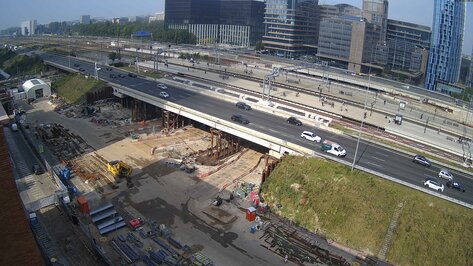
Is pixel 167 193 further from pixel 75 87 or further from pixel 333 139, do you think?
pixel 75 87

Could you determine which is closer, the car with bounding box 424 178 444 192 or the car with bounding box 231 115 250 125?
the car with bounding box 424 178 444 192

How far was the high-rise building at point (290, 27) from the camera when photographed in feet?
571

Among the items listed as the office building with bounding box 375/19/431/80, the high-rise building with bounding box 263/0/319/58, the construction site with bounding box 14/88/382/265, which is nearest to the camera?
the construction site with bounding box 14/88/382/265

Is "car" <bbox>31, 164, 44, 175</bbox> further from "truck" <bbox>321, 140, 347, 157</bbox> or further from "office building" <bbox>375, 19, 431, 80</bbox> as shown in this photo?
"office building" <bbox>375, 19, 431, 80</bbox>

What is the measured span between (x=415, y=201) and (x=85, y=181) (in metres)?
40.3

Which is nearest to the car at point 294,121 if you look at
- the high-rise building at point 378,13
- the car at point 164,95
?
the car at point 164,95

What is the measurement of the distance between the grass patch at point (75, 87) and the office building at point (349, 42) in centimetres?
9813

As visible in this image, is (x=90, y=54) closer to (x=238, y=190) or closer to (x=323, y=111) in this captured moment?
(x=323, y=111)

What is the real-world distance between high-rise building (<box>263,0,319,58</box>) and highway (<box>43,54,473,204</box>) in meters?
112

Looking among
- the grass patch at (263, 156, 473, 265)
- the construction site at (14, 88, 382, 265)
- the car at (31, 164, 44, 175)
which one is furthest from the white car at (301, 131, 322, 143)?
the car at (31, 164, 44, 175)

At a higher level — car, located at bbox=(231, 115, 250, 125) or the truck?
car, located at bbox=(231, 115, 250, 125)

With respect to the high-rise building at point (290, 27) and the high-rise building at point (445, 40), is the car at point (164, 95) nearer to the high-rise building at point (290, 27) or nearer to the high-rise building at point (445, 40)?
the high-rise building at point (445, 40)

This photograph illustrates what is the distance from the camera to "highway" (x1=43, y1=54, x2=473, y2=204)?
4238cm

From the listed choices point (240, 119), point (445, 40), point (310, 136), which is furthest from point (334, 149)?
point (445, 40)
